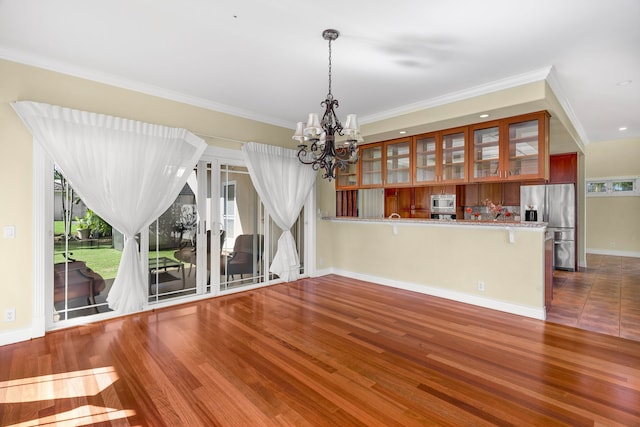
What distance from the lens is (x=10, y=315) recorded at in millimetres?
3039

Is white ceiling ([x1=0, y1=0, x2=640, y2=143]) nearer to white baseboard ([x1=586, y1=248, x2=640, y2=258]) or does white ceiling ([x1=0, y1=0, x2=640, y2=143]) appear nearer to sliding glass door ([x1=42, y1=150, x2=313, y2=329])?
sliding glass door ([x1=42, y1=150, x2=313, y2=329])

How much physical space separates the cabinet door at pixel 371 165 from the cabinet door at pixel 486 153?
5.02 feet

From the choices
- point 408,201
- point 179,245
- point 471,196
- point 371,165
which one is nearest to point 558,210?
point 471,196

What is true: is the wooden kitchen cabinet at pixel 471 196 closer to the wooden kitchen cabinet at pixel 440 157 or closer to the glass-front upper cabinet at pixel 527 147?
the wooden kitchen cabinet at pixel 440 157

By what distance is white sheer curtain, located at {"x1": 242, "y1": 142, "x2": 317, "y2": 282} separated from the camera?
490 cm

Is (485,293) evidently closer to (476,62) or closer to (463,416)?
(463,416)

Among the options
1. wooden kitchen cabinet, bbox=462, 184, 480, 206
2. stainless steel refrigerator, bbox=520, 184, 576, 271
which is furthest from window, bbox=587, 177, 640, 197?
wooden kitchen cabinet, bbox=462, 184, 480, 206

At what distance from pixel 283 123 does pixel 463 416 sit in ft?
15.2

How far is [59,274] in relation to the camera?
3393mm

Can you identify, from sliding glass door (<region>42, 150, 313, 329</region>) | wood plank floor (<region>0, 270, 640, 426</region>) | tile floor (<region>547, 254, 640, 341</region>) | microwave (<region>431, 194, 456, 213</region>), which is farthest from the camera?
microwave (<region>431, 194, 456, 213</region>)

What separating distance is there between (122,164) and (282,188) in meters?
2.31

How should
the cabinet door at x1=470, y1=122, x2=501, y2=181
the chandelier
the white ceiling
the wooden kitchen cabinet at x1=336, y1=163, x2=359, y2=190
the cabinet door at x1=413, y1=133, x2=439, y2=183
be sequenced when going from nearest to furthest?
the white ceiling, the chandelier, the cabinet door at x1=470, y1=122, x2=501, y2=181, the cabinet door at x1=413, y1=133, x2=439, y2=183, the wooden kitchen cabinet at x1=336, y1=163, x2=359, y2=190

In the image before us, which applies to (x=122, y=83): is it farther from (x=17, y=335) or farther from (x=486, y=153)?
(x=486, y=153)

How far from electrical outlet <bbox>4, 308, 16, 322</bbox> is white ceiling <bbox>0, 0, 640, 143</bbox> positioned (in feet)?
7.95
